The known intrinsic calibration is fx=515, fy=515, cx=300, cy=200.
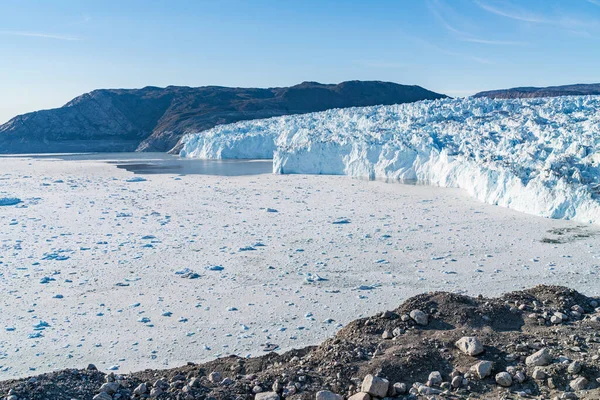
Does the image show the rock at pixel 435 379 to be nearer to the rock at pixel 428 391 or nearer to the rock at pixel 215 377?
the rock at pixel 428 391

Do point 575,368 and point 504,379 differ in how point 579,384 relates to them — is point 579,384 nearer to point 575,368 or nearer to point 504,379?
A: point 575,368

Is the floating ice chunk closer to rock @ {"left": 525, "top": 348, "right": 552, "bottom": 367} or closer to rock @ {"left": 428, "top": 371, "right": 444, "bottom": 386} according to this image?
rock @ {"left": 428, "top": 371, "right": 444, "bottom": 386}

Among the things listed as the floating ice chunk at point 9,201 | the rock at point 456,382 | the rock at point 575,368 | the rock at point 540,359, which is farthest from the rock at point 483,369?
the floating ice chunk at point 9,201

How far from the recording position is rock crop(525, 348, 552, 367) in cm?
275

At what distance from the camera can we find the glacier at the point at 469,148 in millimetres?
9016

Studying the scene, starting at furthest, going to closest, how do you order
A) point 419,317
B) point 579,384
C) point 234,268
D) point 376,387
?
1. point 234,268
2. point 419,317
3. point 376,387
4. point 579,384

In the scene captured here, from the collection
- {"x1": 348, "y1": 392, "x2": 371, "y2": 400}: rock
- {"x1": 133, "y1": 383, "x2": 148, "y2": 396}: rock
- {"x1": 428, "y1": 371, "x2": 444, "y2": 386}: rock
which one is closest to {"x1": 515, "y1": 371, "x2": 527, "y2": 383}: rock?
{"x1": 428, "y1": 371, "x2": 444, "y2": 386}: rock

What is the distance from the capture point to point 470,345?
294 centimetres

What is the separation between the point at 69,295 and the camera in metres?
5.02

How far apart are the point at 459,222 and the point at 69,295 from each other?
5744 mm

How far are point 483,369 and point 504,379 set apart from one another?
115 mm

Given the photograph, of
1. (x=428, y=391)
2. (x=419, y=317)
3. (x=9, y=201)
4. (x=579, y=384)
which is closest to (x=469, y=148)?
(x=419, y=317)

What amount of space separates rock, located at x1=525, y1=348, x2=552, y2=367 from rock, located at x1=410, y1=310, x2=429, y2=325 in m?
0.79

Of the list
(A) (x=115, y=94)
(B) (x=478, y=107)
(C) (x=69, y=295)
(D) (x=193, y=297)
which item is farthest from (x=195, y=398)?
(A) (x=115, y=94)
